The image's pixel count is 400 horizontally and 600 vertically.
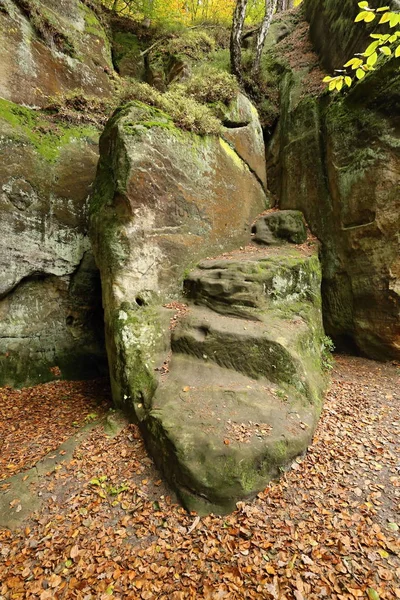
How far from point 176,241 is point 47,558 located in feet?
20.7

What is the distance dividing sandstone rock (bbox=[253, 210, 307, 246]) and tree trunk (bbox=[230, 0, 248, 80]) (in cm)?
704

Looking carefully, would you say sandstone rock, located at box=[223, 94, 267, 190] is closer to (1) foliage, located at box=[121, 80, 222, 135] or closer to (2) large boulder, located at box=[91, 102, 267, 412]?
(1) foliage, located at box=[121, 80, 222, 135]

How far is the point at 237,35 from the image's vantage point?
11523 mm

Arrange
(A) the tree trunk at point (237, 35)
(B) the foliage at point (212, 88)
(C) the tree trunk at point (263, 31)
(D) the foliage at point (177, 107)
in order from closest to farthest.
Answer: (D) the foliage at point (177, 107), (B) the foliage at point (212, 88), (A) the tree trunk at point (237, 35), (C) the tree trunk at point (263, 31)

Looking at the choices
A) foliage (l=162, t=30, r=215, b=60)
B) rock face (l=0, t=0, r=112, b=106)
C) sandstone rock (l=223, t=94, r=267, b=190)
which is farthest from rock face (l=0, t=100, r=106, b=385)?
foliage (l=162, t=30, r=215, b=60)

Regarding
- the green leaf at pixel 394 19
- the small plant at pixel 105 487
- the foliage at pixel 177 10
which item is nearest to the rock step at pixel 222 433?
the small plant at pixel 105 487

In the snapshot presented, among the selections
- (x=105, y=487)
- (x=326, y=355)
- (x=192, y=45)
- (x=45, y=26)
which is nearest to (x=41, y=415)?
(x=105, y=487)

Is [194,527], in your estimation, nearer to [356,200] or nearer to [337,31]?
[356,200]

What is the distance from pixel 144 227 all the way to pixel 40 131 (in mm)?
5321

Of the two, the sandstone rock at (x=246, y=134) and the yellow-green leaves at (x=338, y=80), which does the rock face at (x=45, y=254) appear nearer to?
the sandstone rock at (x=246, y=134)

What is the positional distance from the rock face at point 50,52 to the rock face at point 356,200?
848cm

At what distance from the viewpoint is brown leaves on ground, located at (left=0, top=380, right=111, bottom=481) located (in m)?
5.63

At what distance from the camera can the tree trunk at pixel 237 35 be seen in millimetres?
11188

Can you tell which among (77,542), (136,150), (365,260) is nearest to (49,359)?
(77,542)
